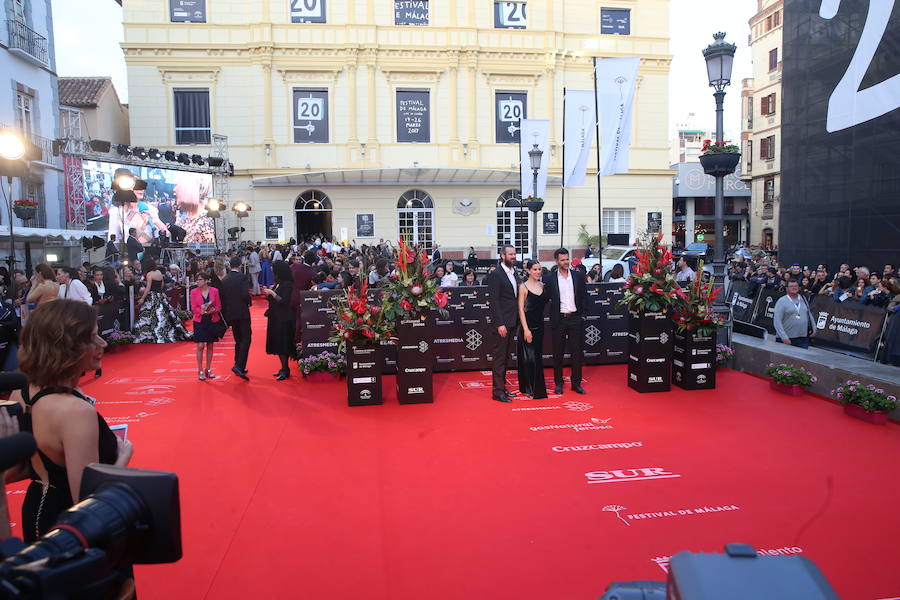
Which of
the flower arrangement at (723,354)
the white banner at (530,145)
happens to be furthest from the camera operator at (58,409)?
the white banner at (530,145)

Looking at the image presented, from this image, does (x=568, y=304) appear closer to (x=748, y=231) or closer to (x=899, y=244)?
(x=899, y=244)

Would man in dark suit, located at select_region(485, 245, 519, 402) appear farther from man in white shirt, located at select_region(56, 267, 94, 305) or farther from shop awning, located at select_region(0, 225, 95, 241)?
shop awning, located at select_region(0, 225, 95, 241)

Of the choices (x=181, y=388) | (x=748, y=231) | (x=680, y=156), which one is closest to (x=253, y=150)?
(x=181, y=388)

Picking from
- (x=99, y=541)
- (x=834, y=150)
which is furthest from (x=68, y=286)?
(x=834, y=150)

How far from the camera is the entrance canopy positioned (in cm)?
2627

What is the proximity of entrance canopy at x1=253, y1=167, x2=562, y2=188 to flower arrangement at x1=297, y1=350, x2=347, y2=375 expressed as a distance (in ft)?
57.9

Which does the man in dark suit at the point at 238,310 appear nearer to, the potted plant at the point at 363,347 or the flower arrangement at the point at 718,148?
the potted plant at the point at 363,347

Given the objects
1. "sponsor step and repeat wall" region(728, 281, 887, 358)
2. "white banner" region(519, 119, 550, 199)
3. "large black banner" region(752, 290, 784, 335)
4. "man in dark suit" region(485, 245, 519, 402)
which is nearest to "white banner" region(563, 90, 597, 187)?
"white banner" region(519, 119, 550, 199)

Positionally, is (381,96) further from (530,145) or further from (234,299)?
(234,299)

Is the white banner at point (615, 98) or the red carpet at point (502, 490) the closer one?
the red carpet at point (502, 490)

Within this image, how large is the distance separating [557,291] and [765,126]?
1662 inches

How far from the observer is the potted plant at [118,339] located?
11.7 metres

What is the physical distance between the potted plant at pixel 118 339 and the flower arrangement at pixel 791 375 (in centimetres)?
1121

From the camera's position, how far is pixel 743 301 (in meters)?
13.9
